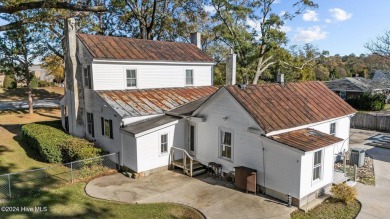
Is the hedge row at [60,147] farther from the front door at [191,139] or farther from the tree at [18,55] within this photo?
the tree at [18,55]

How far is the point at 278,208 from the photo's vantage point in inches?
463

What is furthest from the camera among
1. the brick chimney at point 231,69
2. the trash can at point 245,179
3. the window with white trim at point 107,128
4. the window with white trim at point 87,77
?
the brick chimney at point 231,69

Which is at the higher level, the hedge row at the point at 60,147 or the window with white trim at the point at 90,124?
the window with white trim at the point at 90,124

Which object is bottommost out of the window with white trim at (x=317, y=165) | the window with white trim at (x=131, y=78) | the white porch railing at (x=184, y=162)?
the white porch railing at (x=184, y=162)

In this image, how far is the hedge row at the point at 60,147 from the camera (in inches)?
666

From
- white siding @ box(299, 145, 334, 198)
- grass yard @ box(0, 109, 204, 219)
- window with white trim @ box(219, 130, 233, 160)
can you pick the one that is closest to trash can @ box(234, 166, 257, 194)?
window with white trim @ box(219, 130, 233, 160)

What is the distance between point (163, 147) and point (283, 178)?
7020 mm

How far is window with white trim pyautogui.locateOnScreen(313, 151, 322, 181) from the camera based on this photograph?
41.2 ft

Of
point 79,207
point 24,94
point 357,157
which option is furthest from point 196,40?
point 24,94

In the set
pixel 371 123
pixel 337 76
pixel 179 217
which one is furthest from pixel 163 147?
pixel 337 76

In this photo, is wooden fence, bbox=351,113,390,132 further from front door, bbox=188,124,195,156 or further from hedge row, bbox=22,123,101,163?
hedge row, bbox=22,123,101,163

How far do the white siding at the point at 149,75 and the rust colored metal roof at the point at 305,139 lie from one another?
11436mm

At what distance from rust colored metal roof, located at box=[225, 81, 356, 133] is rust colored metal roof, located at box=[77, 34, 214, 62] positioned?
9.10 metres

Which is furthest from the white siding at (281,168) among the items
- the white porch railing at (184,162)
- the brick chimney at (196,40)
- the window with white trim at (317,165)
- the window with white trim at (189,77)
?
the brick chimney at (196,40)
